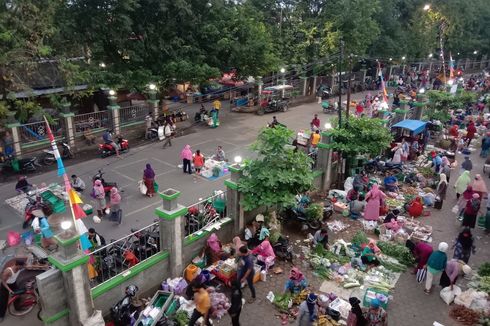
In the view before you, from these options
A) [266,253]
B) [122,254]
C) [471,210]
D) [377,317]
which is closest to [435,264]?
[377,317]

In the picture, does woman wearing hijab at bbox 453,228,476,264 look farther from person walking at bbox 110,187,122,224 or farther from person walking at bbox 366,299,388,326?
person walking at bbox 110,187,122,224

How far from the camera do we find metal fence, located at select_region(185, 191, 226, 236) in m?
10.9

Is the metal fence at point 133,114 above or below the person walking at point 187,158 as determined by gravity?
above

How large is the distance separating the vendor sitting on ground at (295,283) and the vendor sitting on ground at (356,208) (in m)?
4.47

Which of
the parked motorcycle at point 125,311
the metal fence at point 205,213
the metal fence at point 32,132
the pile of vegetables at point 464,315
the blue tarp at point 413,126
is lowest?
the pile of vegetables at point 464,315

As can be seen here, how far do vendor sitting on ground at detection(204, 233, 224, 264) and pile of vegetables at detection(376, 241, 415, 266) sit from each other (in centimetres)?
478

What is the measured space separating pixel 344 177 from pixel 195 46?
12898 millimetres

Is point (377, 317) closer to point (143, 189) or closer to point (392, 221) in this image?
point (392, 221)

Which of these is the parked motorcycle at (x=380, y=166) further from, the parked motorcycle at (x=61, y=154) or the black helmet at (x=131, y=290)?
the parked motorcycle at (x=61, y=154)

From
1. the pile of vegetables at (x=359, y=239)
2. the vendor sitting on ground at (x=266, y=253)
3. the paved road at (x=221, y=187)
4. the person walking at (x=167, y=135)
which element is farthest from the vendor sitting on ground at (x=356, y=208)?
the person walking at (x=167, y=135)

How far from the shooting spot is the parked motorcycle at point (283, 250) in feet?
36.5

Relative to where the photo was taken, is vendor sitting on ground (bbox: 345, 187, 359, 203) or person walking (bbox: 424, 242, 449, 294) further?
vendor sitting on ground (bbox: 345, 187, 359, 203)

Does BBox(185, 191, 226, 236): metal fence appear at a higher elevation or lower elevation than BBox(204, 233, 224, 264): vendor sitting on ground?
higher

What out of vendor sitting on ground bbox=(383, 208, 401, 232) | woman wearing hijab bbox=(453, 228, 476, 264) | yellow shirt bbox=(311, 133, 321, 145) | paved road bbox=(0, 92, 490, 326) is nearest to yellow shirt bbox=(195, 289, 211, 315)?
paved road bbox=(0, 92, 490, 326)
